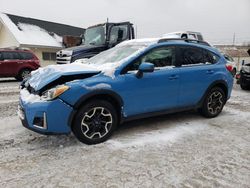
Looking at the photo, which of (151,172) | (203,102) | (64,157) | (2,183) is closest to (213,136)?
(203,102)

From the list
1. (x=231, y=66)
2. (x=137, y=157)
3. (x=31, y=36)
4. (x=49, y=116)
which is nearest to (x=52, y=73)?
(x=49, y=116)

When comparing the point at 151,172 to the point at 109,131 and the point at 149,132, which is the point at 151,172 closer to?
the point at 109,131

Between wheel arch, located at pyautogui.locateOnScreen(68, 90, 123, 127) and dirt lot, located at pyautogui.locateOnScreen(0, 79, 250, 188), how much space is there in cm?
49

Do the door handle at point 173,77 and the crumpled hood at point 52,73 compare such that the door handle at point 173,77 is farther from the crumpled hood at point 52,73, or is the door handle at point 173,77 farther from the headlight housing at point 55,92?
the headlight housing at point 55,92

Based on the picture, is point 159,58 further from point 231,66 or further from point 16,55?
point 16,55

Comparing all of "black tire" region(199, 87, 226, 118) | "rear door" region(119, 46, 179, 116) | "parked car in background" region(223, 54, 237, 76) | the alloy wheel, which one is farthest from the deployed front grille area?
"parked car in background" region(223, 54, 237, 76)

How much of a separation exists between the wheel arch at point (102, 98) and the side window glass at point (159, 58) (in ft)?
2.05

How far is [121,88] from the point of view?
4324mm

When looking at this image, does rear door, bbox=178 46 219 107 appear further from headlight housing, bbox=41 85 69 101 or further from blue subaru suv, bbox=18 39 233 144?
headlight housing, bbox=41 85 69 101

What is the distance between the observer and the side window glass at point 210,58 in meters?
5.63

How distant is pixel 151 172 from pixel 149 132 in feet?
5.01

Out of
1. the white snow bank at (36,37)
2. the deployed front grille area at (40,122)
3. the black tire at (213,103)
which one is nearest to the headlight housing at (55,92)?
the deployed front grille area at (40,122)

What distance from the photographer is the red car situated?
1320 centimetres

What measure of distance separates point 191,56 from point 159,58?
857mm
